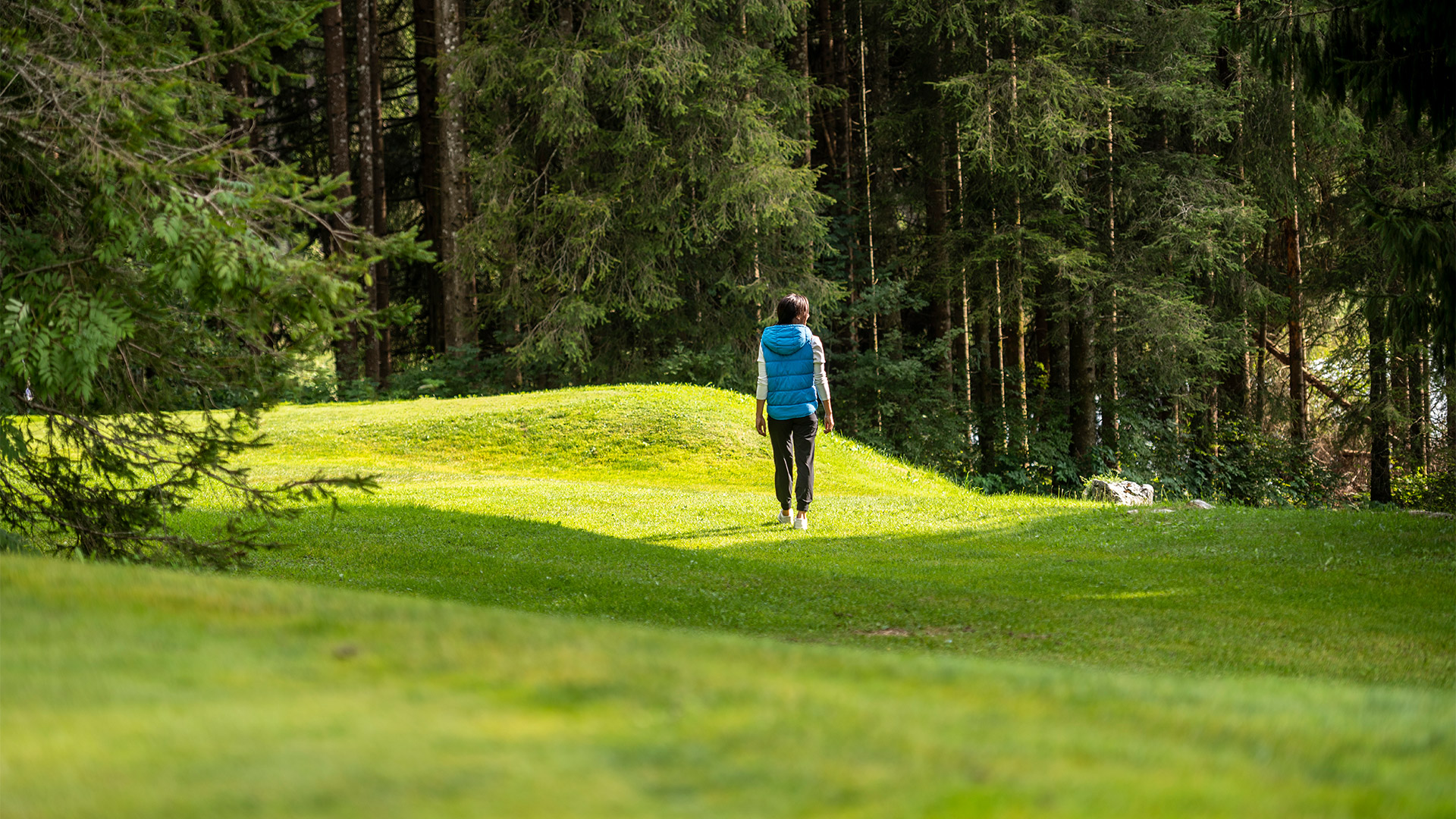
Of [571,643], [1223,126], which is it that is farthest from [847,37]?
[571,643]

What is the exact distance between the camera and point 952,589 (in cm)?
898

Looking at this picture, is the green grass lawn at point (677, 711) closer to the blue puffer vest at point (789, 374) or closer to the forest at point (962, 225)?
the blue puffer vest at point (789, 374)

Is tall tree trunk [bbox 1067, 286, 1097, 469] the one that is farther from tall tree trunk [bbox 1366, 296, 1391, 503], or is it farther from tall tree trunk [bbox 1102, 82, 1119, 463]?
tall tree trunk [bbox 1366, 296, 1391, 503]

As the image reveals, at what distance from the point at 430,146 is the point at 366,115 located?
202 centimetres

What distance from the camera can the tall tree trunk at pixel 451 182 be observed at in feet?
86.4

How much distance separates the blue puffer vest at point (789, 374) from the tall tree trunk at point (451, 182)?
15.0 meters

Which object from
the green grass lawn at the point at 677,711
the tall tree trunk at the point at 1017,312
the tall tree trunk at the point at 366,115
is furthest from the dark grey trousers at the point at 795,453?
the tall tree trunk at the point at 366,115

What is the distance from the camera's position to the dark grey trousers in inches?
446

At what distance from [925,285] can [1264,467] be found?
8.41m

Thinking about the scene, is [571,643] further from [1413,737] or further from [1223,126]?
[1223,126]

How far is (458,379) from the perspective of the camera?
27547mm

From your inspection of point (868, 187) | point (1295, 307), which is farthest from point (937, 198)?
point (1295, 307)

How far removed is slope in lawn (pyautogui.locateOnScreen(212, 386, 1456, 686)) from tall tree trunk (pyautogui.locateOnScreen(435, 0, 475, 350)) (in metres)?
10.8

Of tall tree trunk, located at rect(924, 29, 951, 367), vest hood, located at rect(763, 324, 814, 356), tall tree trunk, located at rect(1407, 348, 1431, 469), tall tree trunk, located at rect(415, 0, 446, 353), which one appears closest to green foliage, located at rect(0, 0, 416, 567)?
vest hood, located at rect(763, 324, 814, 356)
